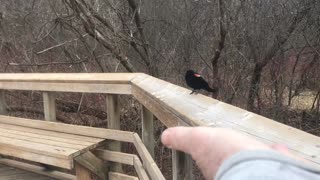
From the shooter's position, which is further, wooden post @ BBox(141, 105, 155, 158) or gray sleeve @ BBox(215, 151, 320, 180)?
wooden post @ BBox(141, 105, 155, 158)

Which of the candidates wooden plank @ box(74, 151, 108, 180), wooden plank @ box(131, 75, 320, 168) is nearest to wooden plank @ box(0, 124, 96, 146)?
wooden plank @ box(74, 151, 108, 180)

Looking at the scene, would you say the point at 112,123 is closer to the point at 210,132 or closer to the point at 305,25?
the point at 210,132

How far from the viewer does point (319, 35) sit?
595cm

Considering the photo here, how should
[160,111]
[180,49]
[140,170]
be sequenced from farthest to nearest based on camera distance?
[180,49] < [140,170] < [160,111]

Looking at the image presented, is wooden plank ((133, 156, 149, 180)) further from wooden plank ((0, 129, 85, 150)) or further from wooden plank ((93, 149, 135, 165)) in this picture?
wooden plank ((0, 129, 85, 150))

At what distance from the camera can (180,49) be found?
Answer: 6281 mm

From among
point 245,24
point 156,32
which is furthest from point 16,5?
point 245,24

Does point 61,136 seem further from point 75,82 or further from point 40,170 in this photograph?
point 40,170

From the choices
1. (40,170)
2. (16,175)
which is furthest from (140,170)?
(16,175)

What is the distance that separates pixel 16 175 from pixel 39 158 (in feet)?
3.14

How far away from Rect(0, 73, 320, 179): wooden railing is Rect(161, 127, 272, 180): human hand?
238 mm

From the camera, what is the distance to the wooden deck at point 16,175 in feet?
12.9

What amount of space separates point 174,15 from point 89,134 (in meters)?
3.40

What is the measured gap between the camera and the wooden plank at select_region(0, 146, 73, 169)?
3.04 meters
